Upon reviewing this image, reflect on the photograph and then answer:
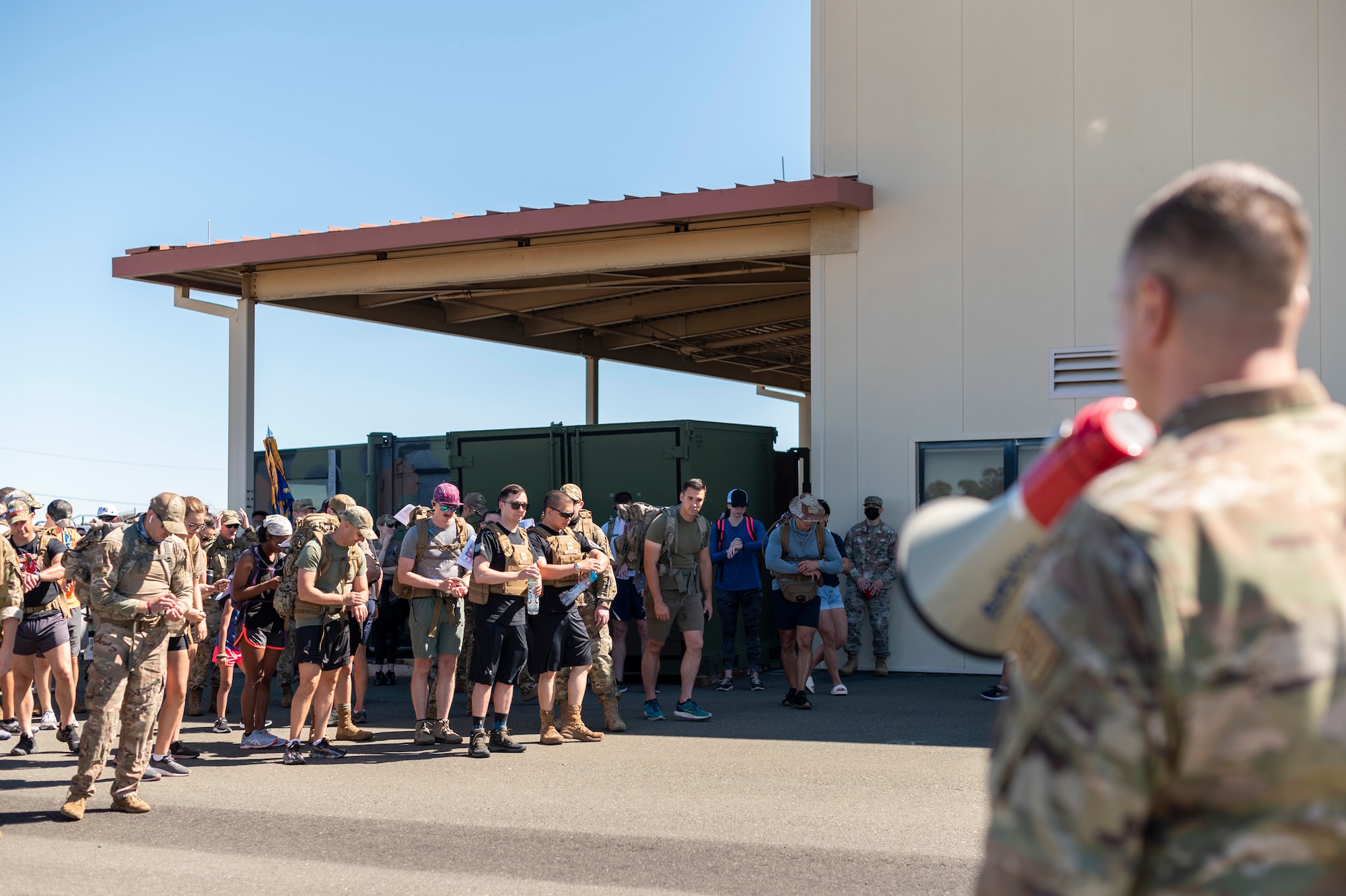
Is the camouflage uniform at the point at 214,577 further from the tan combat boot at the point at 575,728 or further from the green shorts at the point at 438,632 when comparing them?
the tan combat boot at the point at 575,728

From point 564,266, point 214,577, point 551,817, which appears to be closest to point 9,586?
point 214,577

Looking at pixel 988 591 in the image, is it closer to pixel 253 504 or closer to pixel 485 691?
pixel 485 691

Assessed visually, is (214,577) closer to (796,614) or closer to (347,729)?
(347,729)

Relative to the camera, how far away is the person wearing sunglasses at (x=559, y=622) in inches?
381

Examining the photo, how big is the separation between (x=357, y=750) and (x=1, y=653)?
109 inches

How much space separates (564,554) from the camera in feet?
31.9

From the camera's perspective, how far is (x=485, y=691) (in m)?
9.44

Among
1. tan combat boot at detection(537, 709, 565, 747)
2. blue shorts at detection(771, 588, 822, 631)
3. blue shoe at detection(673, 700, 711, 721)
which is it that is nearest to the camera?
tan combat boot at detection(537, 709, 565, 747)

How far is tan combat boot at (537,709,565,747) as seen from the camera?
9.77 meters

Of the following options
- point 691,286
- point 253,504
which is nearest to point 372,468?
point 253,504

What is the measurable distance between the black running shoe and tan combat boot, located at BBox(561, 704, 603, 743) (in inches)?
67.2

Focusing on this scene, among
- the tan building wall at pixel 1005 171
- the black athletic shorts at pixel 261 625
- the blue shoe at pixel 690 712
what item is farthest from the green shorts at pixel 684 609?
the tan building wall at pixel 1005 171

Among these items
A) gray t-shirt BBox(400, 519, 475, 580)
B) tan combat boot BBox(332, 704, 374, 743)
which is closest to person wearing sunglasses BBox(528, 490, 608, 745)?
gray t-shirt BBox(400, 519, 475, 580)

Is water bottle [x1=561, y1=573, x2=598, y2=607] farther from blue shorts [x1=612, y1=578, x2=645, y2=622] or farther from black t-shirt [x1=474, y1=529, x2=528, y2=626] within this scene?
blue shorts [x1=612, y1=578, x2=645, y2=622]
